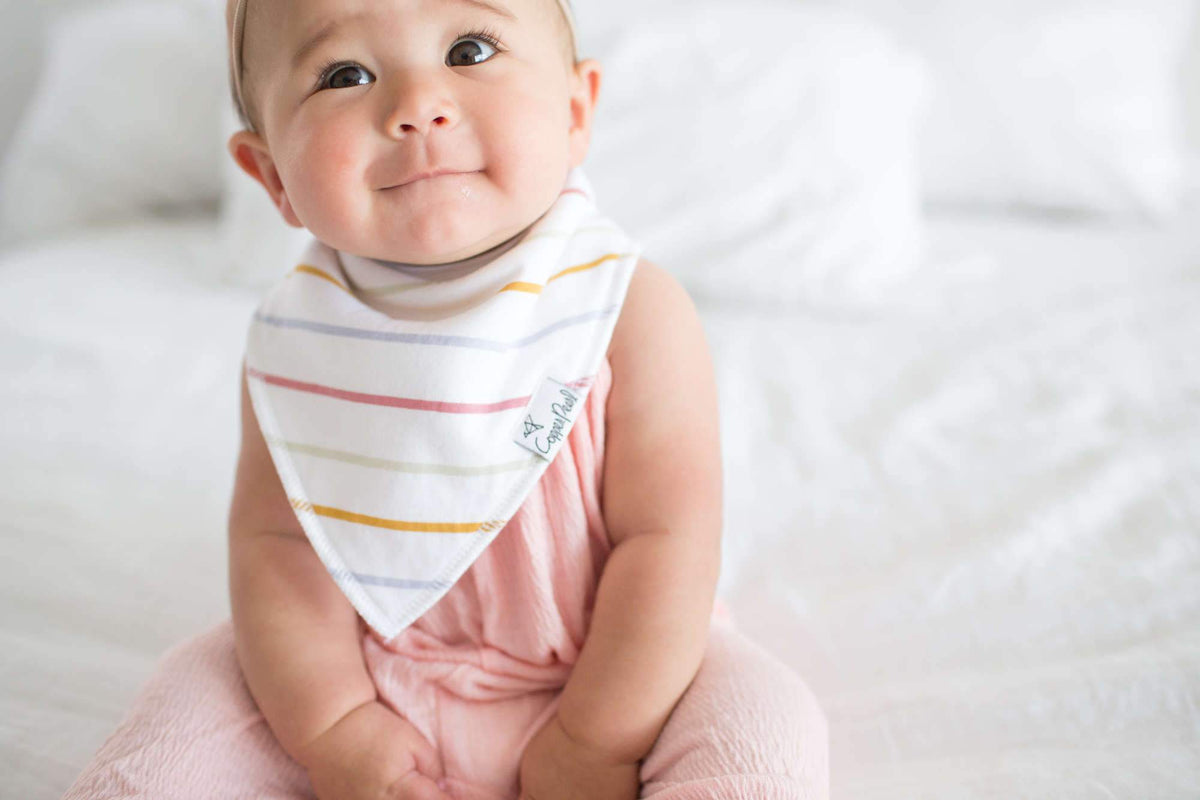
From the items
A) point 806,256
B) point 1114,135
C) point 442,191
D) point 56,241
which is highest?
point 442,191

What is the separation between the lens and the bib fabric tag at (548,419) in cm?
64

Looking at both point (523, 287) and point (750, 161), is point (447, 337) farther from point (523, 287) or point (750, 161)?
point (750, 161)

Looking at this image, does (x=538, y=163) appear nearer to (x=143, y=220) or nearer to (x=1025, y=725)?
(x=1025, y=725)

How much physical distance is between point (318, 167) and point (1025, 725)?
64 cm

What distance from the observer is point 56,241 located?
1692 mm

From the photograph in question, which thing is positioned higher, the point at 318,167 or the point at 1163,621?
the point at 318,167

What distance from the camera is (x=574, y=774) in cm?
63

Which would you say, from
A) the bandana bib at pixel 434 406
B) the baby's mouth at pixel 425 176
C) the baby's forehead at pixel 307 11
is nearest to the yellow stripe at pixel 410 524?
the bandana bib at pixel 434 406

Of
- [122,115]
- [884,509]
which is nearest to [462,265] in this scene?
[884,509]

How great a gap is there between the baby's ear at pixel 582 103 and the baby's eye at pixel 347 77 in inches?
6.7

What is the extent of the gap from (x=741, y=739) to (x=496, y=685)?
20cm

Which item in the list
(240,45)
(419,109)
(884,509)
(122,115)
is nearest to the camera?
(419,109)

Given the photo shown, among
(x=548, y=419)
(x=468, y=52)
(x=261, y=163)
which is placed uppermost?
A: (x=468, y=52)

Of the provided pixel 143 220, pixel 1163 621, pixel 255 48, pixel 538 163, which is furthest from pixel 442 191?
pixel 143 220
